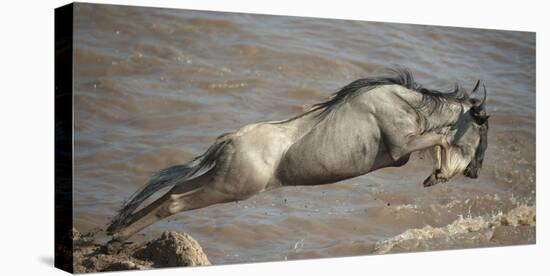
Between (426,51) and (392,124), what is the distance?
813 mm

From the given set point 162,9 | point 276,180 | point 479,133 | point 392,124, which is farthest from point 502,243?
point 162,9

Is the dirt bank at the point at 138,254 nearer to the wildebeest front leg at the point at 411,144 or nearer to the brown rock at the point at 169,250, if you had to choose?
the brown rock at the point at 169,250

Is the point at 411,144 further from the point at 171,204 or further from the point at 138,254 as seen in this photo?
the point at 138,254

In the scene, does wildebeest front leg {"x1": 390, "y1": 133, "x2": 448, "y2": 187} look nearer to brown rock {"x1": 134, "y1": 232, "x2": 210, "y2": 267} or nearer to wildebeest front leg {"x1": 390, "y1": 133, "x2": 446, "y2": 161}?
wildebeest front leg {"x1": 390, "y1": 133, "x2": 446, "y2": 161}

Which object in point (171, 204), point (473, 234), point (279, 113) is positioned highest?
point (279, 113)

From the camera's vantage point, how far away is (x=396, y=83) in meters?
7.84

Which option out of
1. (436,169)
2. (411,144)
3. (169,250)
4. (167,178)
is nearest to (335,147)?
(411,144)

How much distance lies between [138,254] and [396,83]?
8.17ft

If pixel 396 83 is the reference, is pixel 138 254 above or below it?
below

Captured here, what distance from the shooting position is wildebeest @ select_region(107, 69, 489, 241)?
710 centimetres

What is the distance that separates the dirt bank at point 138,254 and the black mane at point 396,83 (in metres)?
1.42

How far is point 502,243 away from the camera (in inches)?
331

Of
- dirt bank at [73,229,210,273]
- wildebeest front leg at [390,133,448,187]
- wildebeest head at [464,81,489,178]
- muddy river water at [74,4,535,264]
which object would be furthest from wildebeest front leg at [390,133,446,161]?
dirt bank at [73,229,210,273]

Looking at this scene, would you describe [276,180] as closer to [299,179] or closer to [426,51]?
[299,179]
